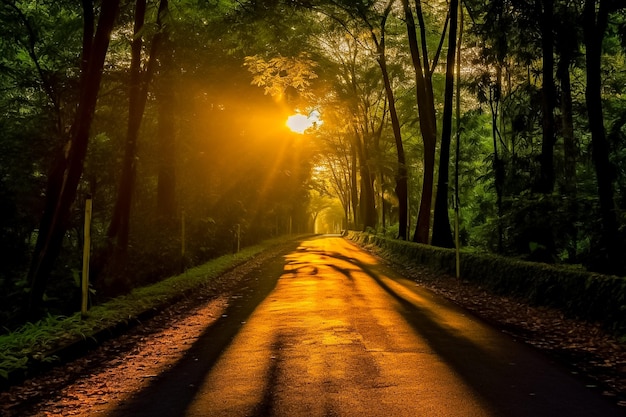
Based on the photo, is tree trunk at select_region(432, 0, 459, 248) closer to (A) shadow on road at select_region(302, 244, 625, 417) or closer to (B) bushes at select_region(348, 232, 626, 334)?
(B) bushes at select_region(348, 232, 626, 334)

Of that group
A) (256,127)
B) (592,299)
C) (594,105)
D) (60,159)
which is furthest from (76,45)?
(592,299)

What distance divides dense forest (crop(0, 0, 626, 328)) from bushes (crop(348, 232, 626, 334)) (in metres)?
1.25

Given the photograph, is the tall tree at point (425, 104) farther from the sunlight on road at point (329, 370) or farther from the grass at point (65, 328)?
the sunlight on road at point (329, 370)

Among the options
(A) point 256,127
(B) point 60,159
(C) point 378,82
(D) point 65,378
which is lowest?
(D) point 65,378

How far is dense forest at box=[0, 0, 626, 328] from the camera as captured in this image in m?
11.3

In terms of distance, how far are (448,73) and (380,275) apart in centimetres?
845

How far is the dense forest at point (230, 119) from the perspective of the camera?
37.2 ft

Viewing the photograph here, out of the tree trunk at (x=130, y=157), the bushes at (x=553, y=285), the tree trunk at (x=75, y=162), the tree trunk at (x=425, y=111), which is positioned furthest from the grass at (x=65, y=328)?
the tree trunk at (x=425, y=111)

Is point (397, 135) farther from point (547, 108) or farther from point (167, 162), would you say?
point (167, 162)

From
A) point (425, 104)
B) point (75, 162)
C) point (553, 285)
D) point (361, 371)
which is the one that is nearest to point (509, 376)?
point (361, 371)

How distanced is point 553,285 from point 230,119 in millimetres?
18441

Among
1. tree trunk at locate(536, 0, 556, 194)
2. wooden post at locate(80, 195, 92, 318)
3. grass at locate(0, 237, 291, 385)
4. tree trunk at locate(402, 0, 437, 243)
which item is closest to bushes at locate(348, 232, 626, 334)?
tree trunk at locate(536, 0, 556, 194)

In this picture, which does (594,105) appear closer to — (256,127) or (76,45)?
(76,45)

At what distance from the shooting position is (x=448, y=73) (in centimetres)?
1908
